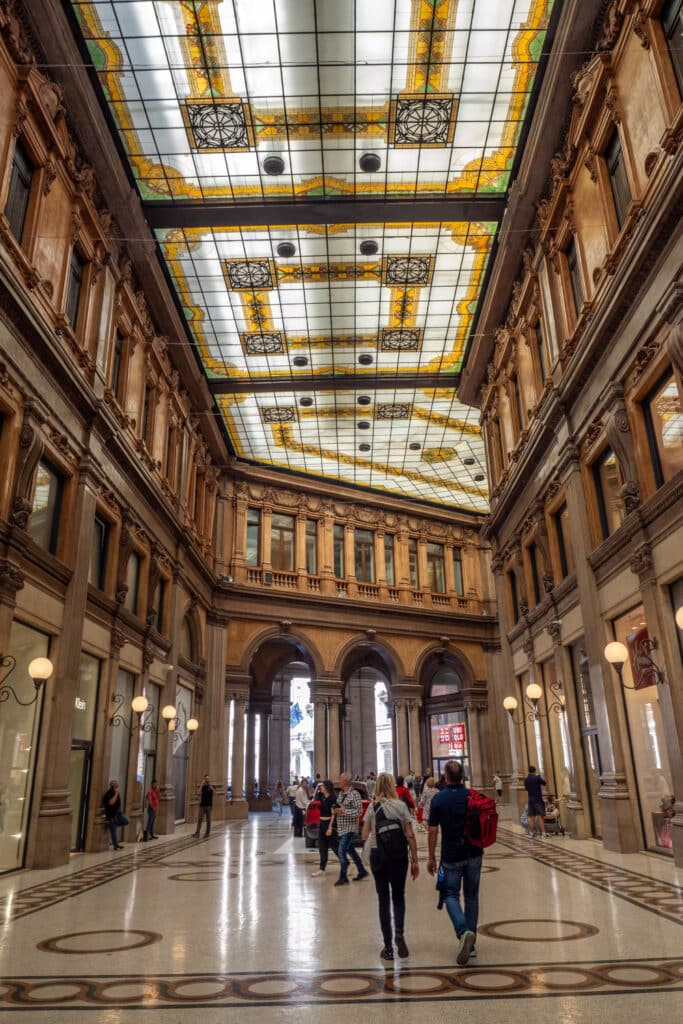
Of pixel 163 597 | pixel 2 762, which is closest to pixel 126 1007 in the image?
pixel 2 762

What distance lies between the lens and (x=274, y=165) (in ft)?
44.0

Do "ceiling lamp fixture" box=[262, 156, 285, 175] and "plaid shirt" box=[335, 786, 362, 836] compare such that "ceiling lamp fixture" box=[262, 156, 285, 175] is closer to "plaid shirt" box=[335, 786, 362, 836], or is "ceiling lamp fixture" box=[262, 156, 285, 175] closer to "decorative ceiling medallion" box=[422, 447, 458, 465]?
"plaid shirt" box=[335, 786, 362, 836]

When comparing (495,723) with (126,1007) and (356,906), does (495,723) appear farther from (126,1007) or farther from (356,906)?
(126,1007)

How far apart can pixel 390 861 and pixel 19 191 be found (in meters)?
10.2

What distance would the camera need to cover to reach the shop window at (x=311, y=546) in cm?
2600

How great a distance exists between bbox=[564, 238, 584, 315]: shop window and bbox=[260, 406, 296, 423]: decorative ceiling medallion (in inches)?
400

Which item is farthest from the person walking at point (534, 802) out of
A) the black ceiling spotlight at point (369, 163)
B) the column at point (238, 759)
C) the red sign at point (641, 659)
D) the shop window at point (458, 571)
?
the shop window at point (458, 571)

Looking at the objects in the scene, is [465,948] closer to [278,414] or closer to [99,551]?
[99,551]

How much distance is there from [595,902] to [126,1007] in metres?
4.56

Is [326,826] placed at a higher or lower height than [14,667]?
lower

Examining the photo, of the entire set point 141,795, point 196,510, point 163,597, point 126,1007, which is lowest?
point 126,1007

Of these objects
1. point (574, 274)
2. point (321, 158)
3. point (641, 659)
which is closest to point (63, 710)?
point (641, 659)

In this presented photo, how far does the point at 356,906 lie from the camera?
7.37m

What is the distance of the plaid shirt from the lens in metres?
9.22
